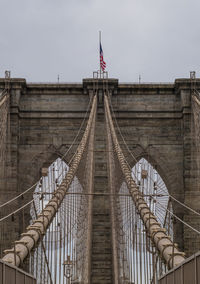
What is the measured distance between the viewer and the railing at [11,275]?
5.95 metres

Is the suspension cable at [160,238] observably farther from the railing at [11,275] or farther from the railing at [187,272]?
the railing at [11,275]

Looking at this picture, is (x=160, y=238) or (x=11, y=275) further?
(x=160, y=238)

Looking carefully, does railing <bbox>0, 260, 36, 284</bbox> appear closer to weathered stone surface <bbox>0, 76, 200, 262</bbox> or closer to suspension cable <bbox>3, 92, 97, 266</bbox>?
suspension cable <bbox>3, 92, 97, 266</bbox>

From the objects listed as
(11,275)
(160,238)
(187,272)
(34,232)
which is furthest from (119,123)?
(187,272)

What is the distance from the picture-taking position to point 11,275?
21.2 feet

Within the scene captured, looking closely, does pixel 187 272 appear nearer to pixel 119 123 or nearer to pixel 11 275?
pixel 11 275

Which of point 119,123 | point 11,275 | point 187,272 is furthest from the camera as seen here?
point 119,123

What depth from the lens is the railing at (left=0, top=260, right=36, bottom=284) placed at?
595 cm

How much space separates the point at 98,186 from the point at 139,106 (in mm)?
3915

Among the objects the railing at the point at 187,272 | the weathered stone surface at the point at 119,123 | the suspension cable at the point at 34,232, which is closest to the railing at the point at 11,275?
the suspension cable at the point at 34,232

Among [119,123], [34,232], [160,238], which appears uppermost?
[119,123]

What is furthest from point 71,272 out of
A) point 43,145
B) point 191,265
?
point 43,145

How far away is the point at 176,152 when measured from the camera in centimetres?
2498

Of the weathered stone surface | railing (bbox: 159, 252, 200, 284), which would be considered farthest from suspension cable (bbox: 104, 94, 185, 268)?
the weathered stone surface
